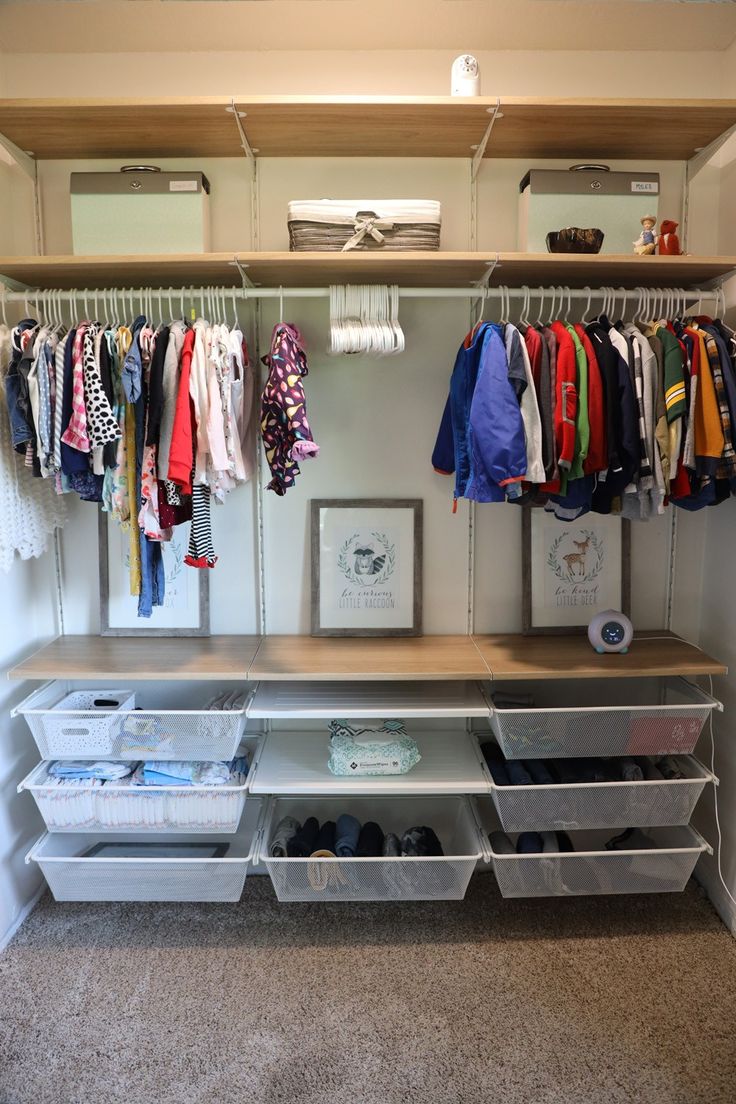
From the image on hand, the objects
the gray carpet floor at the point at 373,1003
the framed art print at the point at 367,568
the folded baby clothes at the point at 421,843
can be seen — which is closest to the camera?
the gray carpet floor at the point at 373,1003

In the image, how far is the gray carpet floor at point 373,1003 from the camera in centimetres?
Result: 173

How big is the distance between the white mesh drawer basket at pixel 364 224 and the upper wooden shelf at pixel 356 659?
1.22 meters

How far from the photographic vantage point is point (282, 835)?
7.61 ft

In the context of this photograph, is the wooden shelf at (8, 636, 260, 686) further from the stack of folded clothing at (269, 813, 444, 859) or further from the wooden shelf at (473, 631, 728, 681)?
the wooden shelf at (473, 631, 728, 681)

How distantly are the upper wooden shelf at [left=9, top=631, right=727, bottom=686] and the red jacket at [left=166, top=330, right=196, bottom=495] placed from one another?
23.4 inches

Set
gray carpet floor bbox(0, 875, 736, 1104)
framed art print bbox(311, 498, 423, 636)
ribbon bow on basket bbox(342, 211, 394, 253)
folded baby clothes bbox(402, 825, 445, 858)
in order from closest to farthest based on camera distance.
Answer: gray carpet floor bbox(0, 875, 736, 1104) → ribbon bow on basket bbox(342, 211, 394, 253) → folded baby clothes bbox(402, 825, 445, 858) → framed art print bbox(311, 498, 423, 636)


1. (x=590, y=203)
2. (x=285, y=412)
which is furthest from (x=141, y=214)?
(x=590, y=203)

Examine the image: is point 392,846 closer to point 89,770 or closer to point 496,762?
point 496,762

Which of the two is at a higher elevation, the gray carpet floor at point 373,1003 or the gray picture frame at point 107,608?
the gray picture frame at point 107,608

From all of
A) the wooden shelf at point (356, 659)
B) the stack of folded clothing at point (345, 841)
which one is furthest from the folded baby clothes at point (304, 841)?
the wooden shelf at point (356, 659)

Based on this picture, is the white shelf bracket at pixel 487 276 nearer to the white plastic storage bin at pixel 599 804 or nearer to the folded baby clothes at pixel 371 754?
the folded baby clothes at pixel 371 754

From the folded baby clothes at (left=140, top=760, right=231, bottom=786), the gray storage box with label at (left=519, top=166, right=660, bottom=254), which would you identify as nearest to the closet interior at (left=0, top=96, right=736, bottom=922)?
the folded baby clothes at (left=140, top=760, right=231, bottom=786)

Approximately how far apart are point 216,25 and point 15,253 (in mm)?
951

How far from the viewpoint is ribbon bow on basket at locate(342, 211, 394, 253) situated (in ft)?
6.48
